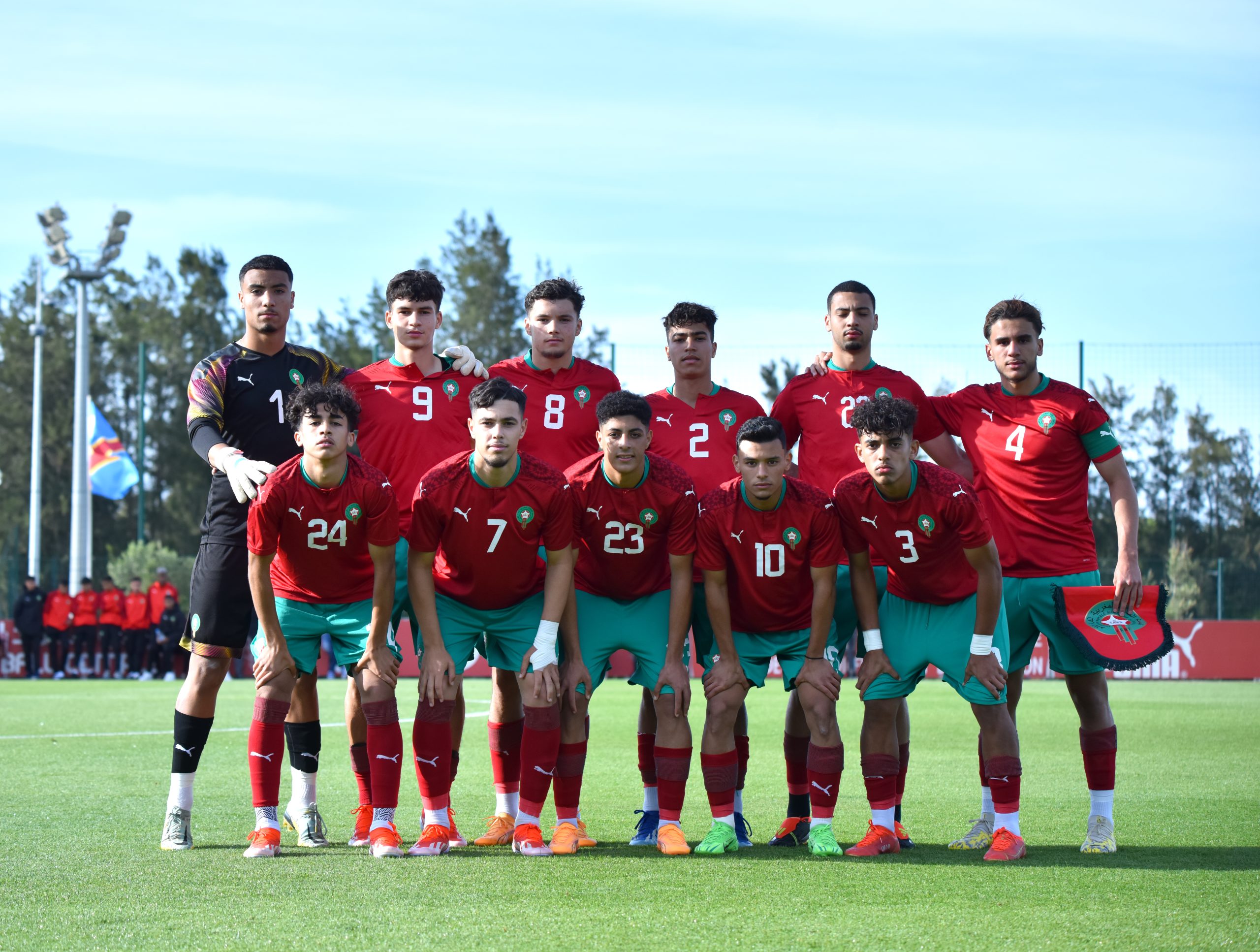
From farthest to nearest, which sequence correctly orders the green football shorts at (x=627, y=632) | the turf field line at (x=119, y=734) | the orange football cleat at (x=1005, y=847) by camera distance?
1. the turf field line at (x=119, y=734)
2. the green football shorts at (x=627, y=632)
3. the orange football cleat at (x=1005, y=847)

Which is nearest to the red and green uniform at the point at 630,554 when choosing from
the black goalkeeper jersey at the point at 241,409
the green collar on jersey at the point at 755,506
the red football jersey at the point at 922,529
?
the green collar on jersey at the point at 755,506

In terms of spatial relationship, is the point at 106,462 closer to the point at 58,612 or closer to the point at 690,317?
the point at 58,612

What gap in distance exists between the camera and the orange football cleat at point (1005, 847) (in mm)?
5246

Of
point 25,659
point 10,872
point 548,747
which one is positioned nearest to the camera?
point 10,872

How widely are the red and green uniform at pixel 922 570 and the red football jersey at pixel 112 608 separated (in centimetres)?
2059

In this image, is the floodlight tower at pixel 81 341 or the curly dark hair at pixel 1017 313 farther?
the floodlight tower at pixel 81 341

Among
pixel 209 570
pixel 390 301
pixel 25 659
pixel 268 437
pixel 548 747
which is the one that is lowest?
pixel 25 659

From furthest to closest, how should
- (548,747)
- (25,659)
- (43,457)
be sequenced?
1. (43,457)
2. (25,659)
3. (548,747)

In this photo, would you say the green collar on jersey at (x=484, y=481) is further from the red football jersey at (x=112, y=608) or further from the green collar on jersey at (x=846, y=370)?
the red football jersey at (x=112, y=608)

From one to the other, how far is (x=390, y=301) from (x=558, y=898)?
3.12 metres

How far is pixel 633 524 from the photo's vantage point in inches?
227

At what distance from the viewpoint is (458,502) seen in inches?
221

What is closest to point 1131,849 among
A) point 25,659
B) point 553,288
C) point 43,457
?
point 553,288

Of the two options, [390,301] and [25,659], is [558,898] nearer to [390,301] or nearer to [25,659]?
[390,301]
